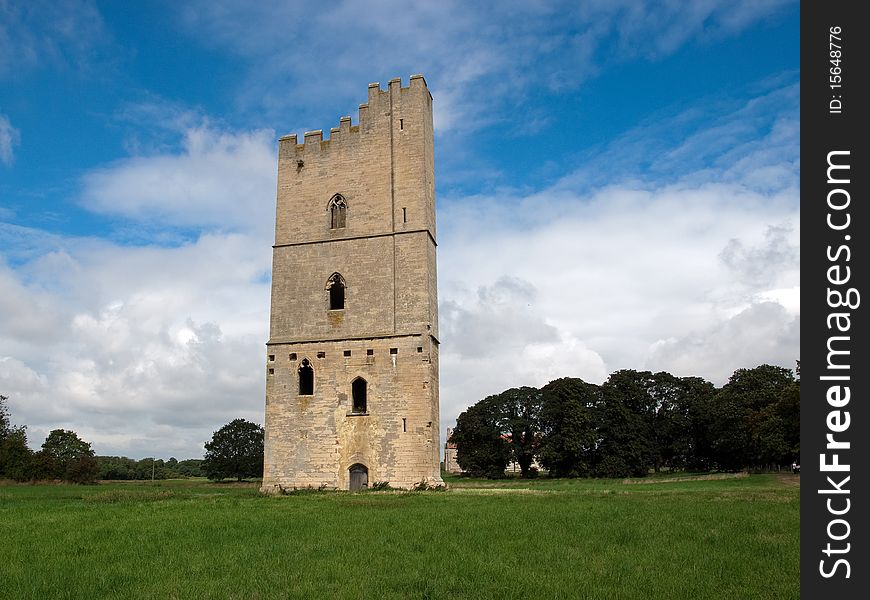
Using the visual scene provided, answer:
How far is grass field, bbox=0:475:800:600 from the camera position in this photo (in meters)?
7.45

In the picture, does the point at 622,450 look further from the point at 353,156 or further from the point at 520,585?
the point at 520,585

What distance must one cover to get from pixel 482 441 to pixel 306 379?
1211 inches

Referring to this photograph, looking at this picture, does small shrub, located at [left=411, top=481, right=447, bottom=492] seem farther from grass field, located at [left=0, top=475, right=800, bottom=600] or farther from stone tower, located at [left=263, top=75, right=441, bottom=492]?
grass field, located at [left=0, top=475, right=800, bottom=600]

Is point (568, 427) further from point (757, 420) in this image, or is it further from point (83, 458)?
point (83, 458)

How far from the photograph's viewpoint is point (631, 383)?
54.1m

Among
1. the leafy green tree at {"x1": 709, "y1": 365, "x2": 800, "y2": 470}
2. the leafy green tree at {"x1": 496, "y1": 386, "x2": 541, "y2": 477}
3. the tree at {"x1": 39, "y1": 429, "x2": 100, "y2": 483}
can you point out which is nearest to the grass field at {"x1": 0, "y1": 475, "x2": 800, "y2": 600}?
the tree at {"x1": 39, "y1": 429, "x2": 100, "y2": 483}

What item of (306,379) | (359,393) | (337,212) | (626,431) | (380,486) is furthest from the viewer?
(626,431)

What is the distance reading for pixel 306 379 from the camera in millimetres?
29000

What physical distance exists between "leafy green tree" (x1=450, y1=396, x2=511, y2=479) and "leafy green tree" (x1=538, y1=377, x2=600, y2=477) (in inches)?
148

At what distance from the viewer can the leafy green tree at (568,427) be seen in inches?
1966

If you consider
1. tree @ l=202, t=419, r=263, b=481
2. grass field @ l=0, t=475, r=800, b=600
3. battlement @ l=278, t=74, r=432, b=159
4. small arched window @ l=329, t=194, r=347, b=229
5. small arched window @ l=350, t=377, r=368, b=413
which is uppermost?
battlement @ l=278, t=74, r=432, b=159

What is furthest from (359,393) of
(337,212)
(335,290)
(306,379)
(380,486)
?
(337,212)
